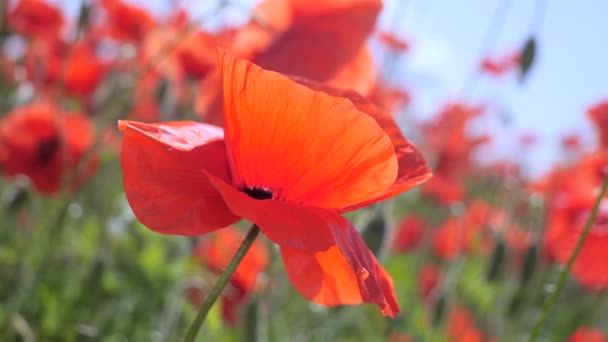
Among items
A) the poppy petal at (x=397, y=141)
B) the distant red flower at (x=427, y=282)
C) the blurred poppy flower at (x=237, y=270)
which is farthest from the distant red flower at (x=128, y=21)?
the poppy petal at (x=397, y=141)

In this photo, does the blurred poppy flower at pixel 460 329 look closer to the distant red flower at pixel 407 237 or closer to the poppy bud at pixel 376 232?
the distant red flower at pixel 407 237

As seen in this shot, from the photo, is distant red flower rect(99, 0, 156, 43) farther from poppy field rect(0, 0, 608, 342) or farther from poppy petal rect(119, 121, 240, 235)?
poppy petal rect(119, 121, 240, 235)

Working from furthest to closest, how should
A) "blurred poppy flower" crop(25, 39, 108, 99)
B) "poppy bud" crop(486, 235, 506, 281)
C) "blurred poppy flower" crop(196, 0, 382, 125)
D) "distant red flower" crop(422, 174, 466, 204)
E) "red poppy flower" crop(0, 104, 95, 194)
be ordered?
"distant red flower" crop(422, 174, 466, 204)
"blurred poppy flower" crop(25, 39, 108, 99)
"red poppy flower" crop(0, 104, 95, 194)
"poppy bud" crop(486, 235, 506, 281)
"blurred poppy flower" crop(196, 0, 382, 125)

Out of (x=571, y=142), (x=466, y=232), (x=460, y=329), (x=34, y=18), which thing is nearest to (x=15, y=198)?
(x=34, y=18)

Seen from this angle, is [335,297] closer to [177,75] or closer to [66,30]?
[177,75]

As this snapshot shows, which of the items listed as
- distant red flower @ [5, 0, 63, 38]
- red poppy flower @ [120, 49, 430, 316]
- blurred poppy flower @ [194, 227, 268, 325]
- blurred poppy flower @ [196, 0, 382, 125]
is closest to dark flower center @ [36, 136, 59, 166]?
blurred poppy flower @ [194, 227, 268, 325]
